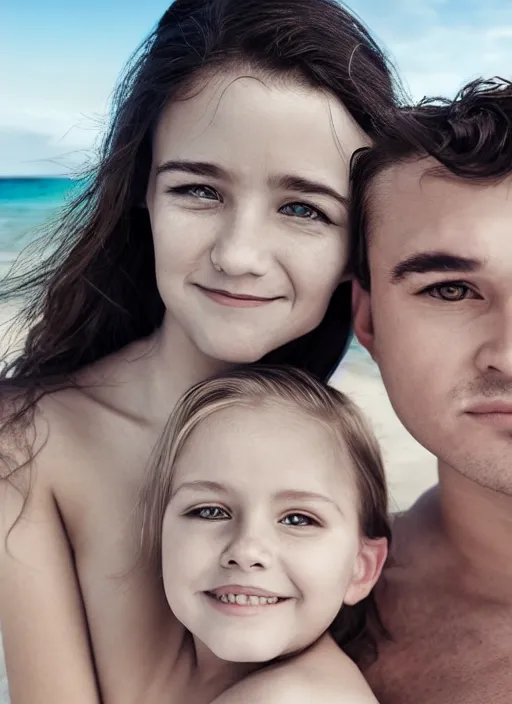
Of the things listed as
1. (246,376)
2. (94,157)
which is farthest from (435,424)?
(94,157)

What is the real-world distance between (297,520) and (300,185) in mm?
519

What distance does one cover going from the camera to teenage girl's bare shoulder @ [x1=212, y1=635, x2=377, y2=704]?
49.0 inches

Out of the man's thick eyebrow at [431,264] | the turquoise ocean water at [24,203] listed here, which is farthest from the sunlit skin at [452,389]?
the turquoise ocean water at [24,203]

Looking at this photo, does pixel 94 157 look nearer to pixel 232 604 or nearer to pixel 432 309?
pixel 432 309

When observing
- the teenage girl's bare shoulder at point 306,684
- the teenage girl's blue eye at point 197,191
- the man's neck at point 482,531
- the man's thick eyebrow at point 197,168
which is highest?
the man's thick eyebrow at point 197,168

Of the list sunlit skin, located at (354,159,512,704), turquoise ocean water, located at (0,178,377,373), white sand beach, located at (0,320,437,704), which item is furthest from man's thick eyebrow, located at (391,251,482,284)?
turquoise ocean water, located at (0,178,377,373)

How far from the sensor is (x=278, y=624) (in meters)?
1.27

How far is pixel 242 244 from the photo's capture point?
1.34 meters

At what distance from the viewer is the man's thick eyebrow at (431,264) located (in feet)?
4.37

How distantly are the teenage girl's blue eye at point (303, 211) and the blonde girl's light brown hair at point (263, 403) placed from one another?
10.5 inches

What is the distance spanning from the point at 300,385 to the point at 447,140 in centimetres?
46

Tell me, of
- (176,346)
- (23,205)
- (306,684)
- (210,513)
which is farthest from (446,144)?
(23,205)

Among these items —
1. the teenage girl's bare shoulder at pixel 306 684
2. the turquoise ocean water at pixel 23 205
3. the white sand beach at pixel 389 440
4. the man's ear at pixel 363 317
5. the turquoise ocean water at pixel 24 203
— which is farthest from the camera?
the turquoise ocean water at pixel 24 203

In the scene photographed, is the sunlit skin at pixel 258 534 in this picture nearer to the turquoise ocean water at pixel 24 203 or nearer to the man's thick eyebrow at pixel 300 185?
the man's thick eyebrow at pixel 300 185
